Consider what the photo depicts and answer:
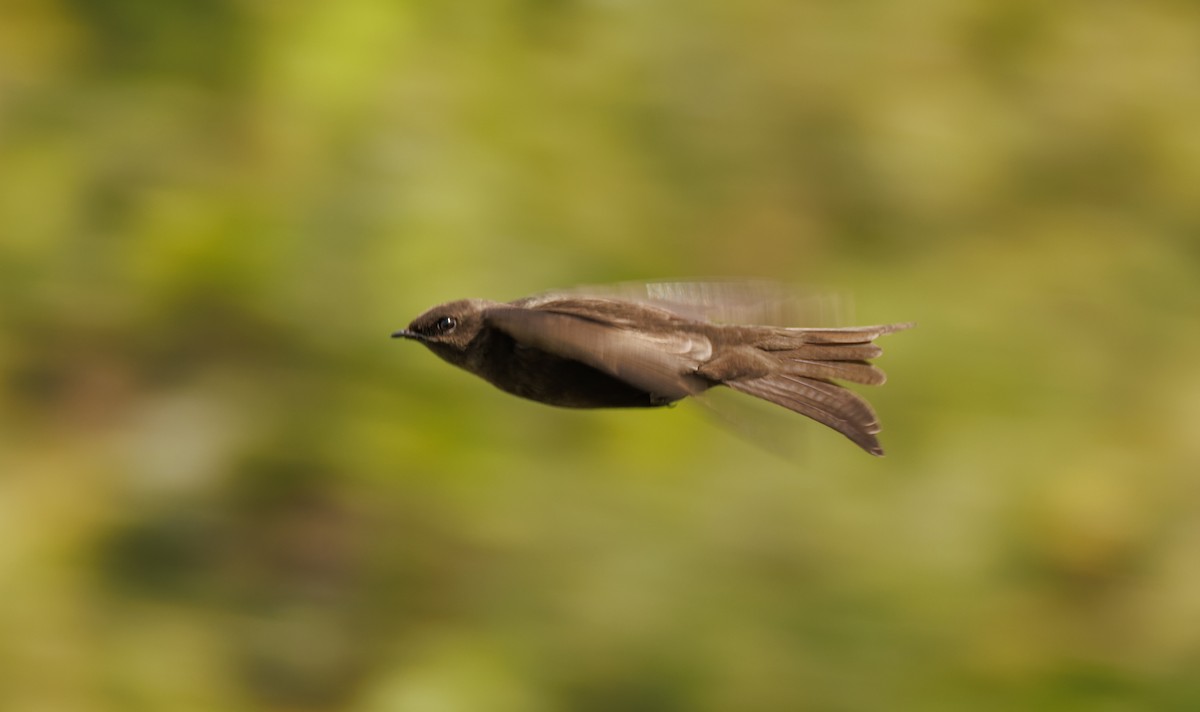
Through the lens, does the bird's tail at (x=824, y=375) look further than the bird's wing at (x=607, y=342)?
Yes

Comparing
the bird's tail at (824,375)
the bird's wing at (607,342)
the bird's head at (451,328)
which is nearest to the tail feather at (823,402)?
the bird's tail at (824,375)

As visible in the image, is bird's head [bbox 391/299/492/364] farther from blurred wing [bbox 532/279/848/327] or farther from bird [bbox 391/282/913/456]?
blurred wing [bbox 532/279/848/327]

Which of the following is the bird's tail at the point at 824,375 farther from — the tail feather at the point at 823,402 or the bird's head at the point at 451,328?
the bird's head at the point at 451,328

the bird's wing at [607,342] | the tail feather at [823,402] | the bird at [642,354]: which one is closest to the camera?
the bird's wing at [607,342]

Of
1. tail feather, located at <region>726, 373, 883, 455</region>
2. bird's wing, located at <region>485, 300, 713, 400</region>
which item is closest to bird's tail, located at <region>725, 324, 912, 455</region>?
tail feather, located at <region>726, 373, 883, 455</region>

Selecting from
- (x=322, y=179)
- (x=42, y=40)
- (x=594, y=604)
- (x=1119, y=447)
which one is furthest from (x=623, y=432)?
(x=42, y=40)

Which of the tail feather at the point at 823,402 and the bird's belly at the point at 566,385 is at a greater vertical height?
the tail feather at the point at 823,402
